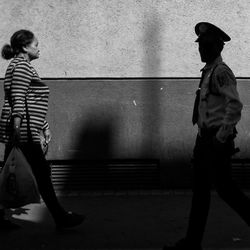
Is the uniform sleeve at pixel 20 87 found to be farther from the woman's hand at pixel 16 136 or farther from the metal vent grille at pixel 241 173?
the metal vent grille at pixel 241 173

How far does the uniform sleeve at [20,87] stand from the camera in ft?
17.4

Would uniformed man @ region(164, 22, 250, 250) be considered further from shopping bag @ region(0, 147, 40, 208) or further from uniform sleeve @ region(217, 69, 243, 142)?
shopping bag @ region(0, 147, 40, 208)

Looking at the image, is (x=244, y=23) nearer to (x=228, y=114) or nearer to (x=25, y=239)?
(x=228, y=114)

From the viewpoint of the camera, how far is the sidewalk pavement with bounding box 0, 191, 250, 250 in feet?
16.9

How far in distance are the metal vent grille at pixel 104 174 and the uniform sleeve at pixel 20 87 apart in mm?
2212

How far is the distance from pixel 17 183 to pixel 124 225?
41.9 inches

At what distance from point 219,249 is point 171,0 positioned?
3341 millimetres

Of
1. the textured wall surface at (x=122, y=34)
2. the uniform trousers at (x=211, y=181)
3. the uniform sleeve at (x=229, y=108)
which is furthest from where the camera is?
the textured wall surface at (x=122, y=34)

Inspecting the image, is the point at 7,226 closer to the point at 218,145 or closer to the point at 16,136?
the point at 16,136

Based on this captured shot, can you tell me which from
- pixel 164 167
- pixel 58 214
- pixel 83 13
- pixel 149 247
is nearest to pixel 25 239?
pixel 58 214

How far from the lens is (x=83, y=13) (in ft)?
24.1

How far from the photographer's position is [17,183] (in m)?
5.30

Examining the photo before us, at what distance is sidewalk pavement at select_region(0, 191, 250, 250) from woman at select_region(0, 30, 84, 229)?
0.23m

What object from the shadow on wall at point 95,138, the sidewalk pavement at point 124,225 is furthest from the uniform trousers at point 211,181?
the shadow on wall at point 95,138
